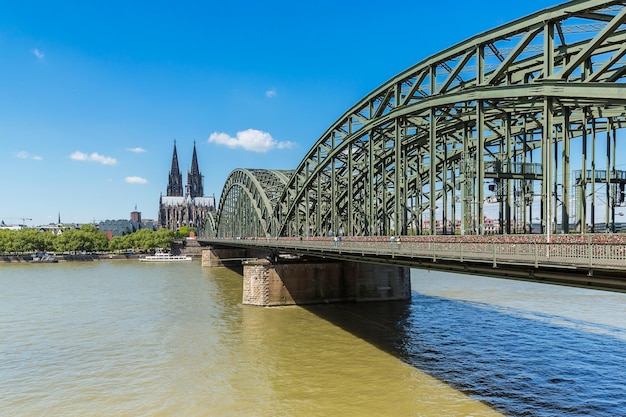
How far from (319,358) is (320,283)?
18.0 metres

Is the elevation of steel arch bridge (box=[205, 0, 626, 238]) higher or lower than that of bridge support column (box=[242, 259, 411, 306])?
higher

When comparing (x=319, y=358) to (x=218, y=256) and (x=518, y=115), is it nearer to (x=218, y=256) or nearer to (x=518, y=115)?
(x=518, y=115)

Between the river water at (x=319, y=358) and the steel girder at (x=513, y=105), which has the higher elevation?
the steel girder at (x=513, y=105)

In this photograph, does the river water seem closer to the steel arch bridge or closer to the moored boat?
the steel arch bridge

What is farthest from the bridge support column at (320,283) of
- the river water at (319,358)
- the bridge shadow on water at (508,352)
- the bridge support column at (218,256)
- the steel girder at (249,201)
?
the bridge support column at (218,256)

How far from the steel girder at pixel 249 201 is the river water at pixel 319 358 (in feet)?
117

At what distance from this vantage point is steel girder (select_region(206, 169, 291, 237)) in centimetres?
8194

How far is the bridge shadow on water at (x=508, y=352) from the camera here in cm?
2097

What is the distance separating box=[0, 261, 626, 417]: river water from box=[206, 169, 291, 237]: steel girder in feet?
117

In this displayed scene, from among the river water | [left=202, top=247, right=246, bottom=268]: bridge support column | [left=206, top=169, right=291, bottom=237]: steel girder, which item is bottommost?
the river water

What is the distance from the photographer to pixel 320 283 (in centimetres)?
4609

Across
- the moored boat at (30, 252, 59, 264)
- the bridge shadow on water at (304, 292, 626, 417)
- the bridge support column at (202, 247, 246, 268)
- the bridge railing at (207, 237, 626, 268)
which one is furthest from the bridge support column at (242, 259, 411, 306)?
the moored boat at (30, 252, 59, 264)

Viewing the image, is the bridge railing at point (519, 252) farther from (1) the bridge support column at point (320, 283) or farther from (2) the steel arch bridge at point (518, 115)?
(1) the bridge support column at point (320, 283)

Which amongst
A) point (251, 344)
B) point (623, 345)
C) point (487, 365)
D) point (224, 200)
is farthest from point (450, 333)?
point (224, 200)
